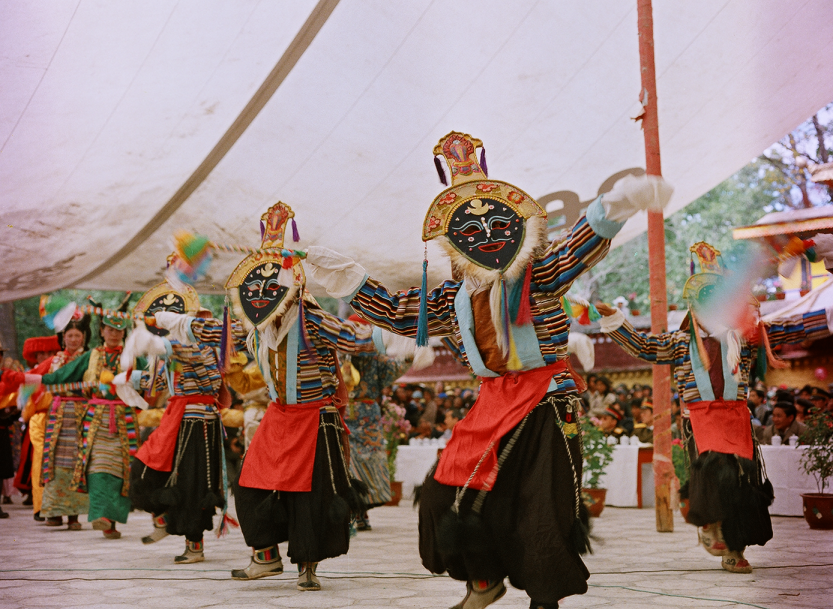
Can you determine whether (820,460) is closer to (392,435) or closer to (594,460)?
(594,460)

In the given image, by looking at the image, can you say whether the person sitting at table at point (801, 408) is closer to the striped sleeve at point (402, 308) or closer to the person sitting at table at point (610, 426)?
the person sitting at table at point (610, 426)

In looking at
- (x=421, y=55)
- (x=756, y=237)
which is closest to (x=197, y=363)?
(x=421, y=55)

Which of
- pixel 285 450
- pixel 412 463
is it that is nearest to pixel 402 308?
pixel 285 450

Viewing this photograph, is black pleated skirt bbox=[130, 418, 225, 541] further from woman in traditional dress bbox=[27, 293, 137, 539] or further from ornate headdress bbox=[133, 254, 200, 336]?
woman in traditional dress bbox=[27, 293, 137, 539]

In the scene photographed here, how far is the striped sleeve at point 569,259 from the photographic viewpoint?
3.10 meters

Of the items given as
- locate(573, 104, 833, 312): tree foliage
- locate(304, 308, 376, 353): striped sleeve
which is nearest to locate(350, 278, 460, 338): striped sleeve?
locate(304, 308, 376, 353): striped sleeve

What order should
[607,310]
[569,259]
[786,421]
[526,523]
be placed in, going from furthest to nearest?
[786,421]
[607,310]
[569,259]
[526,523]

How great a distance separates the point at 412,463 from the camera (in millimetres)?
10000

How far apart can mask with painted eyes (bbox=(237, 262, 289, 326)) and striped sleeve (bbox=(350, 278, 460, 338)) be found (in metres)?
0.95

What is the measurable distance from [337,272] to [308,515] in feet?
4.72

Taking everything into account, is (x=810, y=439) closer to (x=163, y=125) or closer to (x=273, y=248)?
(x=273, y=248)

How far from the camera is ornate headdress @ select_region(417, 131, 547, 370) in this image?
3.28 meters

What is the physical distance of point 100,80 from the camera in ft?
20.6

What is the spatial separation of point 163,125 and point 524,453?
489 centimetres
